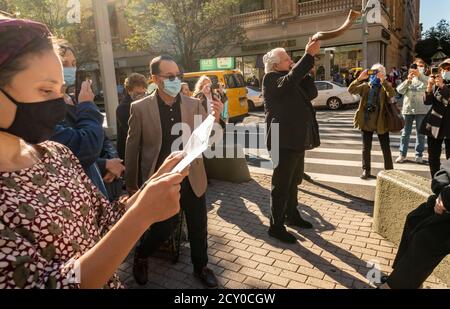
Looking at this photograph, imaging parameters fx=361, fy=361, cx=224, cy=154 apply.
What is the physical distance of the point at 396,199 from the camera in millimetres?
3791

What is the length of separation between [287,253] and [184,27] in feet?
64.7

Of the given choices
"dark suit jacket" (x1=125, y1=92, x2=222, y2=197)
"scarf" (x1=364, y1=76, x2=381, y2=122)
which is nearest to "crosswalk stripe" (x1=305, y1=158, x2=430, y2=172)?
"scarf" (x1=364, y1=76, x2=381, y2=122)

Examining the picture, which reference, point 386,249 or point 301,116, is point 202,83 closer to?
point 301,116

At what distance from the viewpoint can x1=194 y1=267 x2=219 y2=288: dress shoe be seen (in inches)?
127

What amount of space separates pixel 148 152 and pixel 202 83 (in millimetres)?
3061

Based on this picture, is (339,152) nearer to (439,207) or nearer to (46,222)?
(439,207)

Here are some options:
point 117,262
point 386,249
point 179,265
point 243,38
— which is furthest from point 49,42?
point 243,38

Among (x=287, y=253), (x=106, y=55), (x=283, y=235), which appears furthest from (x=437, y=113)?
(x=106, y=55)

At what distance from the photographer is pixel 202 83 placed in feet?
19.6

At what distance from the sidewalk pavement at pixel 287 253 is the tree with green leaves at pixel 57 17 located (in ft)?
46.5

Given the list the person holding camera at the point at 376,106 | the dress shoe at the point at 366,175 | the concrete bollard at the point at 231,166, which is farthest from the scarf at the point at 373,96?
the concrete bollard at the point at 231,166

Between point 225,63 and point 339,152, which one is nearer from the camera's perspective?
point 339,152

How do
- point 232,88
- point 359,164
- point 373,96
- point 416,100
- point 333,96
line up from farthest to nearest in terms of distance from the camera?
point 333,96, point 232,88, point 359,164, point 416,100, point 373,96

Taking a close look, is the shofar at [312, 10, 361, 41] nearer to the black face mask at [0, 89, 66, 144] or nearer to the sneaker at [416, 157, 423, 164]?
the black face mask at [0, 89, 66, 144]
